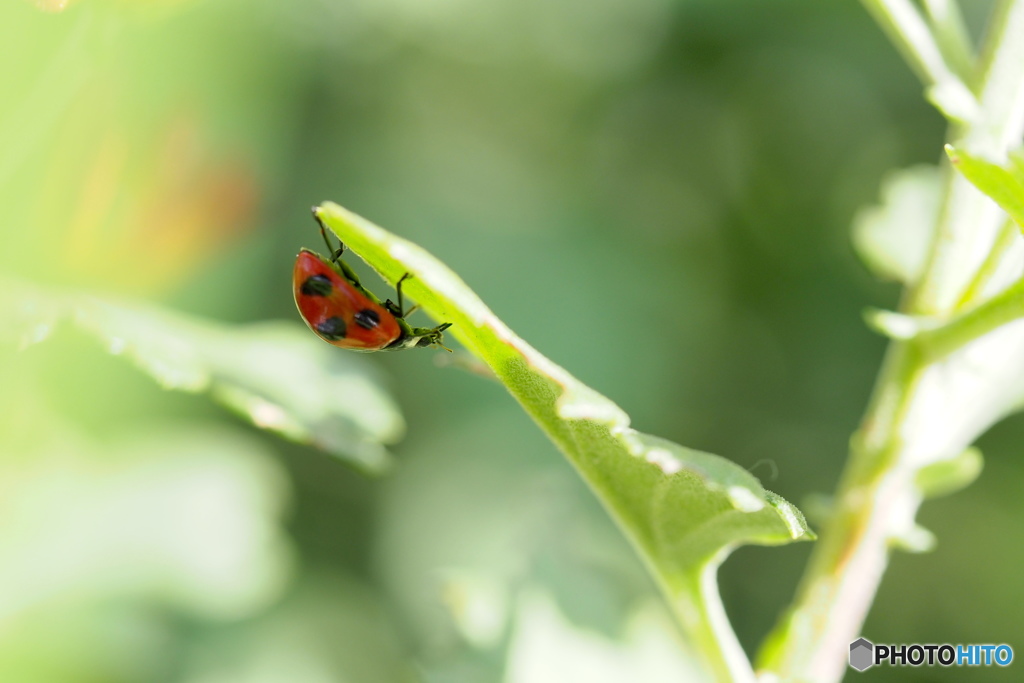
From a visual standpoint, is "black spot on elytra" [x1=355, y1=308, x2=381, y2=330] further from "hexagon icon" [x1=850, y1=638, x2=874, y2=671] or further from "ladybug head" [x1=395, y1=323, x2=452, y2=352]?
"hexagon icon" [x1=850, y1=638, x2=874, y2=671]

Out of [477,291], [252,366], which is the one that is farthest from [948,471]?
[477,291]

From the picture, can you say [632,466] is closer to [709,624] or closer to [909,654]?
[709,624]

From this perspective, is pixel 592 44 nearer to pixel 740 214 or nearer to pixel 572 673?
pixel 740 214

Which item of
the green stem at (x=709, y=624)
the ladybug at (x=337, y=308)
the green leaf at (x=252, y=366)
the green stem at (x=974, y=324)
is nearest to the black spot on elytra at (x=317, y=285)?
the ladybug at (x=337, y=308)

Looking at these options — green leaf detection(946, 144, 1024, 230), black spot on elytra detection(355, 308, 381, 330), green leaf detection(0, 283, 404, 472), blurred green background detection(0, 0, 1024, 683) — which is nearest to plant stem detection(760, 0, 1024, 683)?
green leaf detection(946, 144, 1024, 230)

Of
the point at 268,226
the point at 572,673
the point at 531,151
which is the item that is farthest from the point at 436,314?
the point at 531,151
